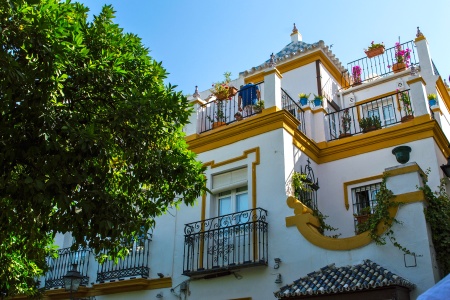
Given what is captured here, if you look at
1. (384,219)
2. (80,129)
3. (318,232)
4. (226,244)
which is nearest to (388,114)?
(318,232)

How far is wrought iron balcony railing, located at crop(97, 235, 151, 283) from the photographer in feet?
43.3

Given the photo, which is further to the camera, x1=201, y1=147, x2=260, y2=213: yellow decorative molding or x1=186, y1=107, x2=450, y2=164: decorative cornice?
x1=186, y1=107, x2=450, y2=164: decorative cornice

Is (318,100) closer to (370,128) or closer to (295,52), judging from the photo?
(370,128)

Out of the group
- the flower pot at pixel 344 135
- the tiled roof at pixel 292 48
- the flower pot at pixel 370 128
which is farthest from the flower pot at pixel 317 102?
the tiled roof at pixel 292 48

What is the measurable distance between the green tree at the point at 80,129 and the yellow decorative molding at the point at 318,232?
254cm

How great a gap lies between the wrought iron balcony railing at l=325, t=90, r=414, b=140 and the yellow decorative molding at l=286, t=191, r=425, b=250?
3.40 metres

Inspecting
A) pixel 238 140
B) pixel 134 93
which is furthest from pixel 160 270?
pixel 134 93

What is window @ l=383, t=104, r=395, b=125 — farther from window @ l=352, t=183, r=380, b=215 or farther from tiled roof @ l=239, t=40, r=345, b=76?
window @ l=352, t=183, r=380, b=215

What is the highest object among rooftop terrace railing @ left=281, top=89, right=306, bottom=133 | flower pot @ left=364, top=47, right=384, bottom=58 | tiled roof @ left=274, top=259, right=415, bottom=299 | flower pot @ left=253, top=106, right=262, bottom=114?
flower pot @ left=364, top=47, right=384, bottom=58

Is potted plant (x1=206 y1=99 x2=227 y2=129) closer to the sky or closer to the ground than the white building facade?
closer to the sky

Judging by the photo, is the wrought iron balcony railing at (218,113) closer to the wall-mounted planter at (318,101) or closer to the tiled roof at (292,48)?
the wall-mounted planter at (318,101)

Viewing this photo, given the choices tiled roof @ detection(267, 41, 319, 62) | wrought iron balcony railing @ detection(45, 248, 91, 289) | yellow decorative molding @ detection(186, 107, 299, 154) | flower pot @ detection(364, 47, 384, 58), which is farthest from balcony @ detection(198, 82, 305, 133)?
wrought iron balcony railing @ detection(45, 248, 91, 289)

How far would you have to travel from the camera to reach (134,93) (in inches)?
335

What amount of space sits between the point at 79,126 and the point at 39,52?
1.28 metres
